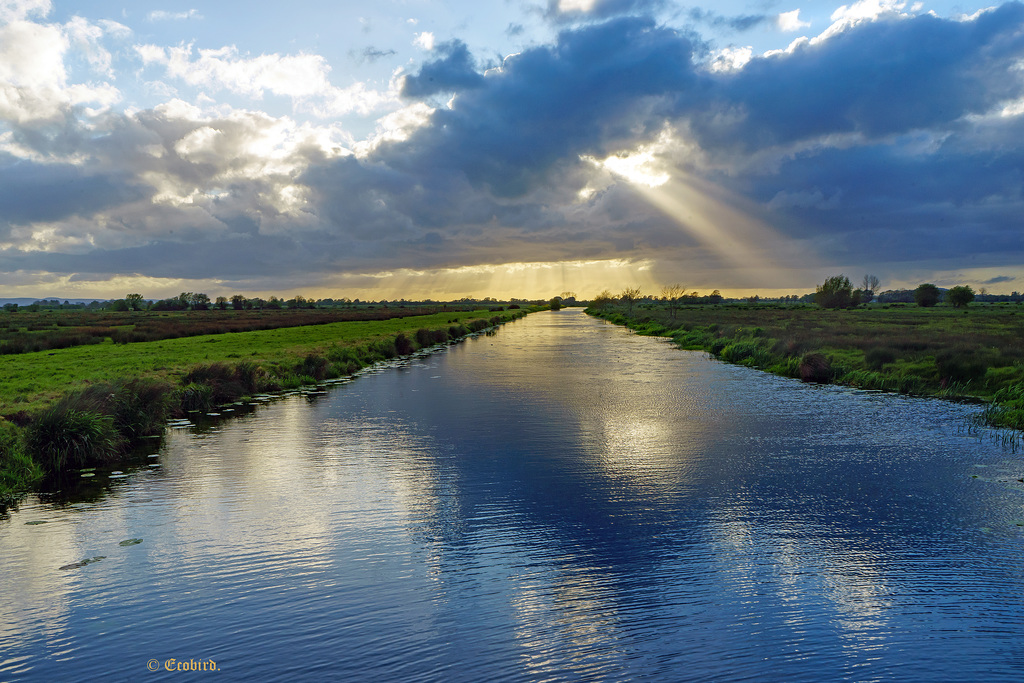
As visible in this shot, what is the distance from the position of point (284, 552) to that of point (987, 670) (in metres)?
9.81

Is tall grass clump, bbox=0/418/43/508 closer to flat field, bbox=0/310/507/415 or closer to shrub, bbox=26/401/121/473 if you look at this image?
shrub, bbox=26/401/121/473

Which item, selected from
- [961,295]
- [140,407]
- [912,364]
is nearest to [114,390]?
[140,407]

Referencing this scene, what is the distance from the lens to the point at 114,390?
1917 centimetres

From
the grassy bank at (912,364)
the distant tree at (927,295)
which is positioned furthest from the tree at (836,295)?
the grassy bank at (912,364)

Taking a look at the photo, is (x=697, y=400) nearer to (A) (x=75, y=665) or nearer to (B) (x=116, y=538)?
(B) (x=116, y=538)

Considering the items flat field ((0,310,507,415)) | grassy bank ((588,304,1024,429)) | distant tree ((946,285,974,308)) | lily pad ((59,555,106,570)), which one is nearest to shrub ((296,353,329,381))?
flat field ((0,310,507,415))

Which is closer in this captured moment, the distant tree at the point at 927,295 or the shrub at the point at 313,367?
the shrub at the point at 313,367

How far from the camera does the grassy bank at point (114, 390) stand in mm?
15406

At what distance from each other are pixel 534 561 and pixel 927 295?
198 metres

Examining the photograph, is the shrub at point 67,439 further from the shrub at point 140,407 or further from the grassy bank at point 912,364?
the grassy bank at point 912,364

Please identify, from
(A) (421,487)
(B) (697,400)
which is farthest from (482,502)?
(B) (697,400)

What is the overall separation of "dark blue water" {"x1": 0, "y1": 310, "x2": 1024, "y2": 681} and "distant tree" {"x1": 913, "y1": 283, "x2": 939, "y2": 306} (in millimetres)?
182379

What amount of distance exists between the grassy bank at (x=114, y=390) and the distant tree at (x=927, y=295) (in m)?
175

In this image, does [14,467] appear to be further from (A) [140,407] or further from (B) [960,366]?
(B) [960,366]
